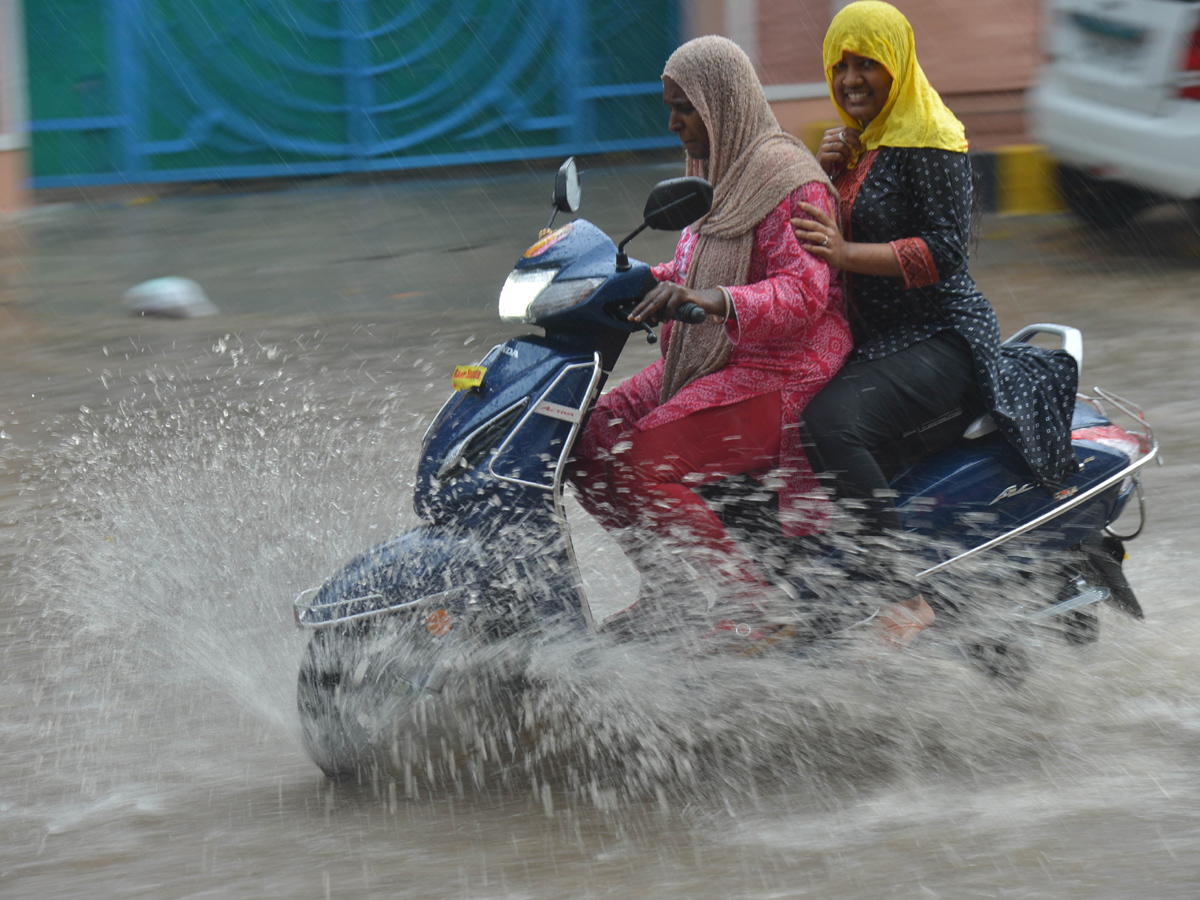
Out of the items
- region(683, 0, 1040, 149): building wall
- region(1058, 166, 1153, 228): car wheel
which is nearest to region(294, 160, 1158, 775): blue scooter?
region(1058, 166, 1153, 228): car wheel

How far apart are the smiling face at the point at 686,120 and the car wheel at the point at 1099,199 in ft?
20.0

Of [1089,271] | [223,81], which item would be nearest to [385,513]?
[1089,271]

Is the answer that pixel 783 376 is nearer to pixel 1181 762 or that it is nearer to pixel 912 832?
pixel 912 832

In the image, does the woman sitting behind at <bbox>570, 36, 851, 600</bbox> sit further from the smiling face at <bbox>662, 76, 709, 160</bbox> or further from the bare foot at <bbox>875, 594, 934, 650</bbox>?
the bare foot at <bbox>875, 594, 934, 650</bbox>

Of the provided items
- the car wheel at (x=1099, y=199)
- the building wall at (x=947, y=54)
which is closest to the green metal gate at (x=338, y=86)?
the building wall at (x=947, y=54)

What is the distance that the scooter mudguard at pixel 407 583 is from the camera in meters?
3.00

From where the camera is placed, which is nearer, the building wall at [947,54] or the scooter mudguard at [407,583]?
the scooter mudguard at [407,583]

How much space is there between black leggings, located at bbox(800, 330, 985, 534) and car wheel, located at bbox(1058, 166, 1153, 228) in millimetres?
5878

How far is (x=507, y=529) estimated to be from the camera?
3.08 metres

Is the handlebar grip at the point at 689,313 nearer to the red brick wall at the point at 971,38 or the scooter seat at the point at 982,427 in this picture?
the scooter seat at the point at 982,427

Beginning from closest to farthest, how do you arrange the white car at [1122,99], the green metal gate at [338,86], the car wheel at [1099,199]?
the white car at [1122,99] → the car wheel at [1099,199] → the green metal gate at [338,86]

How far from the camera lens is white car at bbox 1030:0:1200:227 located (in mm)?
7285

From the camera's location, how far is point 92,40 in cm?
1012

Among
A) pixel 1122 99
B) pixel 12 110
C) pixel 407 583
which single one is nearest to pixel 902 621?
pixel 407 583
